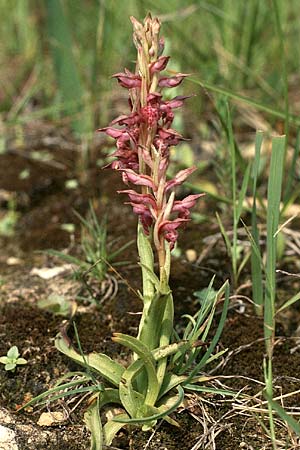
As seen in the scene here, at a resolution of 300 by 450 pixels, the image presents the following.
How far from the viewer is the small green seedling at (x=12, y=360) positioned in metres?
1.62

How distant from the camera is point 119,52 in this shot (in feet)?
11.0

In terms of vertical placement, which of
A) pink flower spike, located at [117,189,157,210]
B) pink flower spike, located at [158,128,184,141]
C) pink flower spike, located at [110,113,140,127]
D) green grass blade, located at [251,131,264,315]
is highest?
pink flower spike, located at [110,113,140,127]

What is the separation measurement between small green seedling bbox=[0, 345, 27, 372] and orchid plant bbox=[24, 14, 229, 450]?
21cm

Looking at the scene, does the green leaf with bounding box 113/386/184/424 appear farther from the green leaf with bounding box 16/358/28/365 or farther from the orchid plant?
the green leaf with bounding box 16/358/28/365

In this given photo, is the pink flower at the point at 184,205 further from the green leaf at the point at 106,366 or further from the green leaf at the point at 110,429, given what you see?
Result: the green leaf at the point at 110,429

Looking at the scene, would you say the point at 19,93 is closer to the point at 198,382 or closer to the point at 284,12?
the point at 284,12

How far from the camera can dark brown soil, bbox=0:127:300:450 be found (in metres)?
1.45

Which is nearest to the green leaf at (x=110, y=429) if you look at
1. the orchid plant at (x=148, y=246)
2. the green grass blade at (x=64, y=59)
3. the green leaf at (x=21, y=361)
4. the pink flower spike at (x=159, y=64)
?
the orchid plant at (x=148, y=246)

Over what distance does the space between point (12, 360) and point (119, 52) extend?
2131 millimetres

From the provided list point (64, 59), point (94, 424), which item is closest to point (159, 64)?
point (94, 424)

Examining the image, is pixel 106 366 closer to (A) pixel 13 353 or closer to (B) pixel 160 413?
(B) pixel 160 413

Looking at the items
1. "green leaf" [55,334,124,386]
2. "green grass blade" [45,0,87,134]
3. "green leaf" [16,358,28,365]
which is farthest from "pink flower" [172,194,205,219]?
"green grass blade" [45,0,87,134]

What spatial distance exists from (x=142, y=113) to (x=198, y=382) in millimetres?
671

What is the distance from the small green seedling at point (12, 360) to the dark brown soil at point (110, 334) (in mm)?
31
